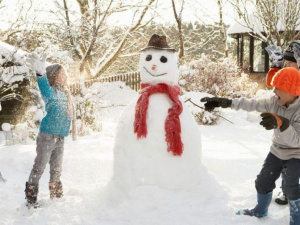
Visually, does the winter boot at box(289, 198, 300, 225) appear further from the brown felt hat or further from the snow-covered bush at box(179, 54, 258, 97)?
the snow-covered bush at box(179, 54, 258, 97)

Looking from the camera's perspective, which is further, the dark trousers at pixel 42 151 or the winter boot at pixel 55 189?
the winter boot at pixel 55 189

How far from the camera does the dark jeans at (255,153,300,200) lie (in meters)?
2.94

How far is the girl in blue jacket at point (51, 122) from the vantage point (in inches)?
137

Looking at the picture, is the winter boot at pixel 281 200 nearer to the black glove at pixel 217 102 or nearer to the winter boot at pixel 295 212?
the winter boot at pixel 295 212

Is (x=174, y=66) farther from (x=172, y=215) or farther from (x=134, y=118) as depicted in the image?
(x=172, y=215)

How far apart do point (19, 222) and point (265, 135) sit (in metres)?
6.25

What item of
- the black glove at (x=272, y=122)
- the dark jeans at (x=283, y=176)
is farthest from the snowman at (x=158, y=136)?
the black glove at (x=272, y=122)

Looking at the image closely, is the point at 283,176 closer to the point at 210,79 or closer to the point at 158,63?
the point at 158,63

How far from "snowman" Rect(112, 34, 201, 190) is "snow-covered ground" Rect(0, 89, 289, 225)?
0.13 metres

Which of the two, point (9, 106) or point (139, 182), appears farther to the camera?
point (9, 106)

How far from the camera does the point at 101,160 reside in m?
5.36

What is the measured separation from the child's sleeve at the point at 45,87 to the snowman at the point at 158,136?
0.77 meters

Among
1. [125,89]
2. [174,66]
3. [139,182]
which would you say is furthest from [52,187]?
[125,89]

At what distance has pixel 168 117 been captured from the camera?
133 inches
